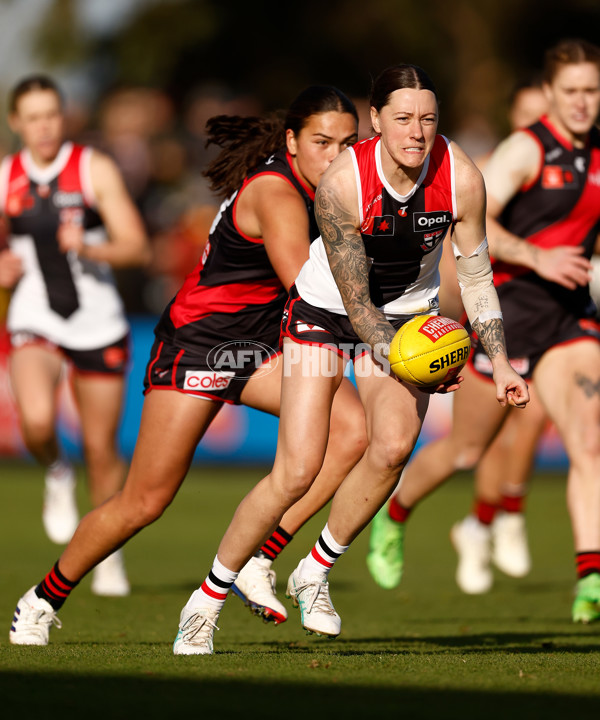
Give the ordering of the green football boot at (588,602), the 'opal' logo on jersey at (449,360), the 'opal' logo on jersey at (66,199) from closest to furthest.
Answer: the 'opal' logo on jersey at (449,360) → the green football boot at (588,602) → the 'opal' logo on jersey at (66,199)

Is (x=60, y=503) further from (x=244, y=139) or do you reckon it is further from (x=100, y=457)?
(x=244, y=139)

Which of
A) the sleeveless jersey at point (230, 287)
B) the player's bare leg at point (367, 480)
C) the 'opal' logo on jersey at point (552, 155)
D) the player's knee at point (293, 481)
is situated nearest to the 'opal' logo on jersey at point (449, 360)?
the player's bare leg at point (367, 480)

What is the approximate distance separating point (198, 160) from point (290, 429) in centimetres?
1363

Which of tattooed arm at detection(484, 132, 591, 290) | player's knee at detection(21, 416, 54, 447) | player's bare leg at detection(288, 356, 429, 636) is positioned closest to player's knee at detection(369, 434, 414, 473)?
player's bare leg at detection(288, 356, 429, 636)

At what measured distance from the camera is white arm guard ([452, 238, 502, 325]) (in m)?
5.36

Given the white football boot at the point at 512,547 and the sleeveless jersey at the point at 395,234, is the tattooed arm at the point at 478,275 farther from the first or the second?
the white football boot at the point at 512,547

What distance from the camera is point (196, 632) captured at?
5.40m

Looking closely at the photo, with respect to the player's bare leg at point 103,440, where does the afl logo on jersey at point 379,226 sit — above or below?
above

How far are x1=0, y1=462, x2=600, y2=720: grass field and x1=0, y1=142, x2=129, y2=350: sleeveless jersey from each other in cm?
171

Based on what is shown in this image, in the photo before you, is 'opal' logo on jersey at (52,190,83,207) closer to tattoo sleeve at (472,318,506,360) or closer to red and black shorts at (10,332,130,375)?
red and black shorts at (10,332,130,375)

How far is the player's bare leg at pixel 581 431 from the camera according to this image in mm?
6801

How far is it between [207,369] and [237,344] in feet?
0.73

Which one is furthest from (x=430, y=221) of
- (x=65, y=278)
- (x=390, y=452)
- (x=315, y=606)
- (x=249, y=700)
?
(x=65, y=278)

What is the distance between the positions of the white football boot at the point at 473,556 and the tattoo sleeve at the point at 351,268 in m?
3.96
